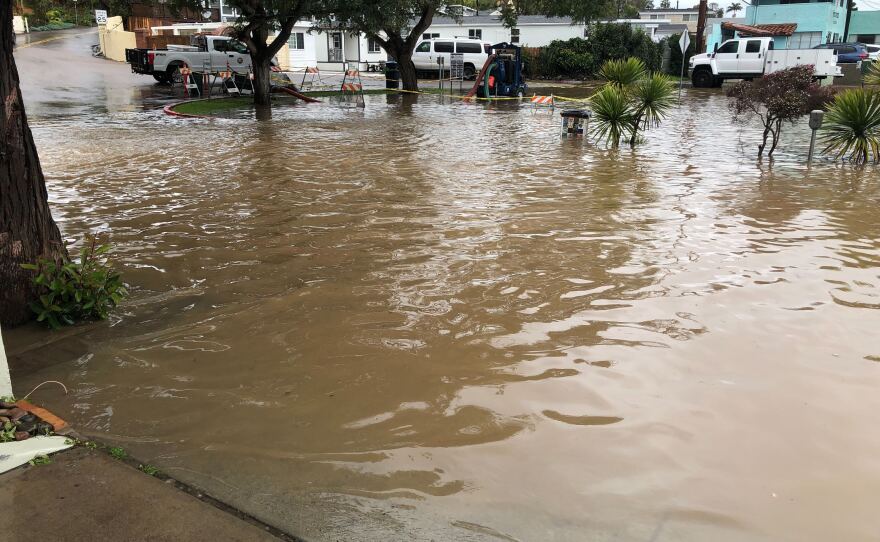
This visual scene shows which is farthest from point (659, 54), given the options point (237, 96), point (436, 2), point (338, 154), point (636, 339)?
point (636, 339)

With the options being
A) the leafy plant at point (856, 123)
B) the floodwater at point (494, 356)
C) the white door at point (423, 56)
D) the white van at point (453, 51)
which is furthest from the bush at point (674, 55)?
the floodwater at point (494, 356)

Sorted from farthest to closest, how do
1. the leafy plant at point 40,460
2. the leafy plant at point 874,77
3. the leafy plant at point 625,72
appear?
the leafy plant at point 625,72 < the leafy plant at point 874,77 < the leafy plant at point 40,460

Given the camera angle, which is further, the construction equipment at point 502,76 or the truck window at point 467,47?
the truck window at point 467,47

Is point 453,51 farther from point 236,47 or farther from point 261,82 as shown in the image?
point 261,82

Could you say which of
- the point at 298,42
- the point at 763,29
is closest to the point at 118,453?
the point at 763,29

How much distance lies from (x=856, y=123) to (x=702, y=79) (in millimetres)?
24409

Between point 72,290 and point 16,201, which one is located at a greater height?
point 16,201

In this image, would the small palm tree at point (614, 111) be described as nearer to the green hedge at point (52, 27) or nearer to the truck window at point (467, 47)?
the truck window at point (467, 47)

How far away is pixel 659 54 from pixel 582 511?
4385 cm

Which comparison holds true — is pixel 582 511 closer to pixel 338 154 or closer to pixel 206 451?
pixel 206 451

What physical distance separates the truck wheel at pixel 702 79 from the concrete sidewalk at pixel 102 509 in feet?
121

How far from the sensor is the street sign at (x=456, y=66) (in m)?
34.9

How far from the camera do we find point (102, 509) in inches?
114

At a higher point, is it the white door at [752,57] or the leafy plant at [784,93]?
the white door at [752,57]
